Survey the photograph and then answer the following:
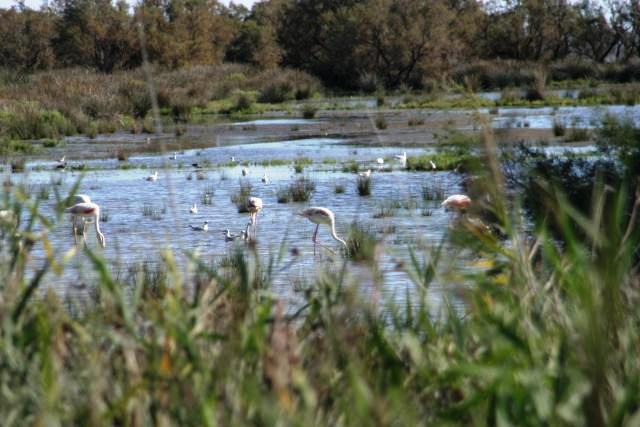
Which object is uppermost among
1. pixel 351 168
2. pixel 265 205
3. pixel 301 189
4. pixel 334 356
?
pixel 334 356

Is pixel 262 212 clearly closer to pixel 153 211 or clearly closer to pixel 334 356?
pixel 153 211

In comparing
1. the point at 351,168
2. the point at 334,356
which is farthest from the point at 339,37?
the point at 334,356

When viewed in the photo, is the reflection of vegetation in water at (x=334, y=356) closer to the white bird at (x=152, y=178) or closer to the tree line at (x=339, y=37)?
the white bird at (x=152, y=178)

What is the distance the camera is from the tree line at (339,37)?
160ft

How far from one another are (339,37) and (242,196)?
118 ft

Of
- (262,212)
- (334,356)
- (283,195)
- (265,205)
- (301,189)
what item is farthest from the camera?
(283,195)

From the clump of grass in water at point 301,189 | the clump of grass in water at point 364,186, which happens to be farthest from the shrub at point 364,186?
the clump of grass in water at point 301,189

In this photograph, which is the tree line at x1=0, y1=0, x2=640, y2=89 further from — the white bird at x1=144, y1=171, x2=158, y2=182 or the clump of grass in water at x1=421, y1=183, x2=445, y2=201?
the clump of grass in water at x1=421, y1=183, x2=445, y2=201

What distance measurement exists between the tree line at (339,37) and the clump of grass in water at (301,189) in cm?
2977

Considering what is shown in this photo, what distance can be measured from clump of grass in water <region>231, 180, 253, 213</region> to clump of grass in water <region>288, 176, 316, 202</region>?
578 mm

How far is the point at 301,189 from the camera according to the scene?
15633mm

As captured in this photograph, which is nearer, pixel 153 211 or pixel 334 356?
pixel 334 356

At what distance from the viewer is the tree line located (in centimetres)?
4878

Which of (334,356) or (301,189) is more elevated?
(334,356)
